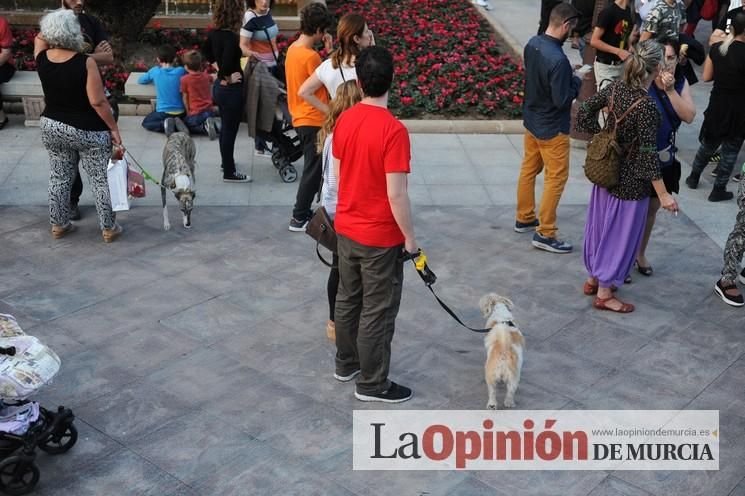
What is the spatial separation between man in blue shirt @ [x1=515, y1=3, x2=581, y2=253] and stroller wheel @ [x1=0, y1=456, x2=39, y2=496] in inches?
178

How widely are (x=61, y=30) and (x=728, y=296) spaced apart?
5.44m

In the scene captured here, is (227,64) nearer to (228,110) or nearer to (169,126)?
(228,110)

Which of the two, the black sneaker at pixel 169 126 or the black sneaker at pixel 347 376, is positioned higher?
the black sneaker at pixel 169 126

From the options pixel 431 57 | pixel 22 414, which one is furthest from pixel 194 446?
Result: pixel 431 57

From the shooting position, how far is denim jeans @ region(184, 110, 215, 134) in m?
9.88

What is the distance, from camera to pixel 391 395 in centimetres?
532

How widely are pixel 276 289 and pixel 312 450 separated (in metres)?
2.07

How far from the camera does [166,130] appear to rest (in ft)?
31.9

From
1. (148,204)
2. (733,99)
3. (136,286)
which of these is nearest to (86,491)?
(136,286)

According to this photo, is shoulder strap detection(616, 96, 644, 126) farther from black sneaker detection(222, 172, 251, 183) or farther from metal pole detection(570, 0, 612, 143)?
black sneaker detection(222, 172, 251, 183)

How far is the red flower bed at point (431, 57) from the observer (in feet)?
36.7

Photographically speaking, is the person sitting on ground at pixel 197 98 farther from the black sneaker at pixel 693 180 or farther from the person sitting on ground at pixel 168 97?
the black sneaker at pixel 693 180

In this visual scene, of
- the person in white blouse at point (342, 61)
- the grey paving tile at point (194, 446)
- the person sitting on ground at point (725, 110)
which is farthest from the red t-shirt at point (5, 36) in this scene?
the person sitting on ground at point (725, 110)

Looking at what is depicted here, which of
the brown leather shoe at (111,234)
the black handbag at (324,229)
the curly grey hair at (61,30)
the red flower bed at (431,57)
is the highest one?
the curly grey hair at (61,30)
